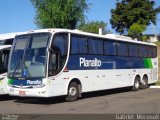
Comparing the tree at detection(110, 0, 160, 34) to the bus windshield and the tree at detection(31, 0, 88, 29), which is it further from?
the bus windshield

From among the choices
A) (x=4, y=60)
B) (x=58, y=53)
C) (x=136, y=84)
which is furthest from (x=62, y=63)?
(x=136, y=84)

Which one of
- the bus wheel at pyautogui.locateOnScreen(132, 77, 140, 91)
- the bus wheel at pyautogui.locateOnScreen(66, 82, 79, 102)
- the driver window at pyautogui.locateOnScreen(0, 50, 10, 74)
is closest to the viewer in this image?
the bus wheel at pyautogui.locateOnScreen(66, 82, 79, 102)

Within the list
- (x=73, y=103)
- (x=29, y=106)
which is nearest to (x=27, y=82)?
(x=29, y=106)

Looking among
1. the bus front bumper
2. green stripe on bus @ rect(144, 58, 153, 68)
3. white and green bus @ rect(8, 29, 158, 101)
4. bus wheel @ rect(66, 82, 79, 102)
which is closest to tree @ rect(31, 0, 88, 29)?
green stripe on bus @ rect(144, 58, 153, 68)

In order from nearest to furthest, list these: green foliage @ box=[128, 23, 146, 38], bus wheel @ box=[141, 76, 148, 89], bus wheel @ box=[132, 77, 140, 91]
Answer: bus wheel @ box=[132, 77, 140, 91] < bus wheel @ box=[141, 76, 148, 89] < green foliage @ box=[128, 23, 146, 38]

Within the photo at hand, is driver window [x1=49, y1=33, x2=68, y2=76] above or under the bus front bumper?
above

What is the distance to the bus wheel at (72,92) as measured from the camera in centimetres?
1897

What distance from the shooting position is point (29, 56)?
18.0 meters

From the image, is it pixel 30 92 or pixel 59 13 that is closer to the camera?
pixel 30 92

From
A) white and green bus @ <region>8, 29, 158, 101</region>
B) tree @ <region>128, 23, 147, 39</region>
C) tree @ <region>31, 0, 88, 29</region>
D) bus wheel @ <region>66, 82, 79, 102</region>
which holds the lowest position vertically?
bus wheel @ <region>66, 82, 79, 102</region>

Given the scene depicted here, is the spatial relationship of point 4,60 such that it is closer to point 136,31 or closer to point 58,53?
point 58,53

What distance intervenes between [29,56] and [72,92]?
272cm

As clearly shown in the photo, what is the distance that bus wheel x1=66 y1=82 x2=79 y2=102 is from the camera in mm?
18969

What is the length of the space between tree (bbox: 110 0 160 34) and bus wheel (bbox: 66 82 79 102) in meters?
36.7
